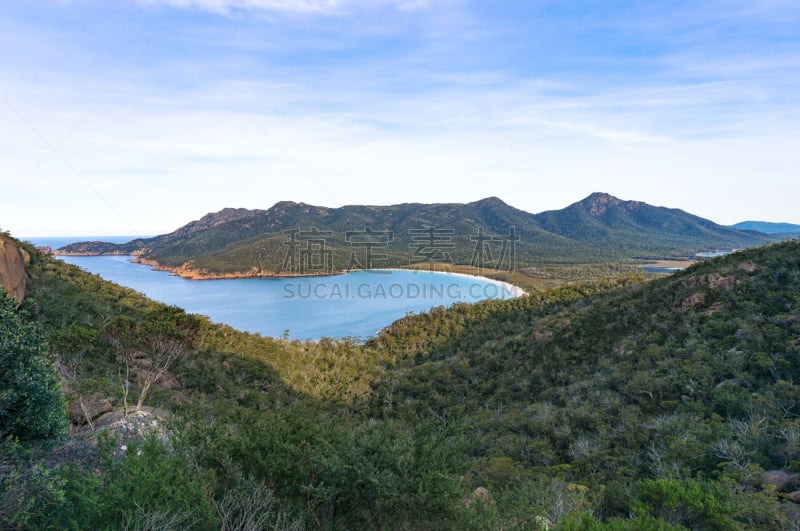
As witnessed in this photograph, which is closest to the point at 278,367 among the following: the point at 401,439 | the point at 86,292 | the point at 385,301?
the point at 86,292

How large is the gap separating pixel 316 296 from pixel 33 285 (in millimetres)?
80961

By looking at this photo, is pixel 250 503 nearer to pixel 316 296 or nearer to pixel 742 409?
pixel 742 409

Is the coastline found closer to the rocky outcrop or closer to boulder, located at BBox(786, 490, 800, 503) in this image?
boulder, located at BBox(786, 490, 800, 503)

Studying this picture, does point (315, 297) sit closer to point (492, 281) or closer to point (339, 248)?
point (339, 248)

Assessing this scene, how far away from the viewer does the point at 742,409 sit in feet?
53.1

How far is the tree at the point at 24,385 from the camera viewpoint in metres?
5.66

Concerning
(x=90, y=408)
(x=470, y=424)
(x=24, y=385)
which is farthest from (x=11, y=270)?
(x=470, y=424)

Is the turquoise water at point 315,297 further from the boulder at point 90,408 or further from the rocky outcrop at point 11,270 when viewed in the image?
the boulder at point 90,408

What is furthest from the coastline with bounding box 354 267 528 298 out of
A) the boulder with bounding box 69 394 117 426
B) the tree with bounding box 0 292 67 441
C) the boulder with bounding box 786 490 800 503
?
the tree with bounding box 0 292 67 441

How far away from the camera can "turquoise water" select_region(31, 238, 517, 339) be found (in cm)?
7944

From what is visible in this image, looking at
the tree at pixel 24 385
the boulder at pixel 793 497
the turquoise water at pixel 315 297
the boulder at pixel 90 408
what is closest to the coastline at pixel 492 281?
the turquoise water at pixel 315 297

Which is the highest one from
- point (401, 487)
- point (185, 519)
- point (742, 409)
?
point (185, 519)

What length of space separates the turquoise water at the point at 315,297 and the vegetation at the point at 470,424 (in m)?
35.4

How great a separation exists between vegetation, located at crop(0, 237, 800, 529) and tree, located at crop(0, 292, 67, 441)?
339mm
